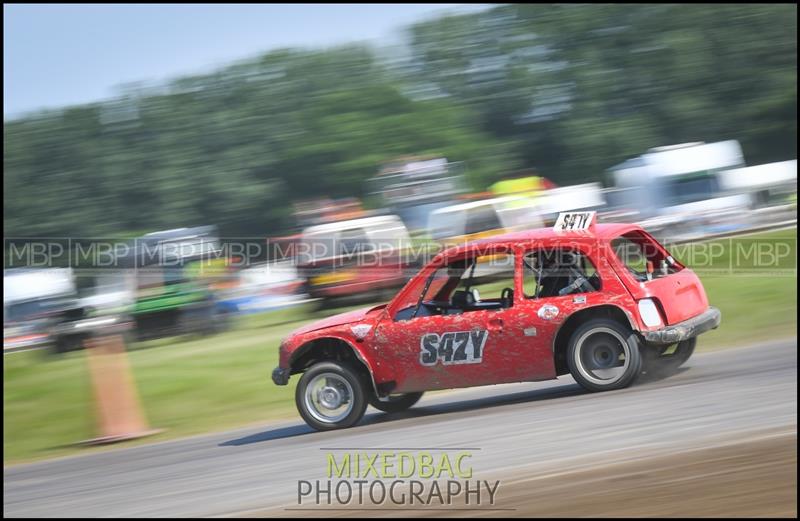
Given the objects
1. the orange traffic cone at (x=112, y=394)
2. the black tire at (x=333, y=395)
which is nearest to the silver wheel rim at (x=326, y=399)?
the black tire at (x=333, y=395)

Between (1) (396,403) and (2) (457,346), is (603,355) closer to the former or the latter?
(2) (457,346)

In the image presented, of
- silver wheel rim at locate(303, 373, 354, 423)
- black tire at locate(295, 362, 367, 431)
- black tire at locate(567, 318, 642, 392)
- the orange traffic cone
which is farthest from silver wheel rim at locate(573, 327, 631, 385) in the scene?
the orange traffic cone

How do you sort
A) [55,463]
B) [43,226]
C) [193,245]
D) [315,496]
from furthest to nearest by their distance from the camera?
1. [43,226]
2. [193,245]
3. [55,463]
4. [315,496]

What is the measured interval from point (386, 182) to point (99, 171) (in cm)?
2503

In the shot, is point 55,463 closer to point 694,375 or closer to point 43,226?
point 694,375

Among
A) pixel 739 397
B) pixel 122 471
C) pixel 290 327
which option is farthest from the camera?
pixel 290 327

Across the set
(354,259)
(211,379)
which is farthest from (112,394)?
(354,259)

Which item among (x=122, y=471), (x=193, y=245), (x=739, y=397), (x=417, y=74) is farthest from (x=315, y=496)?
(x=417, y=74)

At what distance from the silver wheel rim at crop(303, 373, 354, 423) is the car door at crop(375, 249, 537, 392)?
49 cm

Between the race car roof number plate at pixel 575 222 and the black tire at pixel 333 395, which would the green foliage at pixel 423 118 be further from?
the black tire at pixel 333 395

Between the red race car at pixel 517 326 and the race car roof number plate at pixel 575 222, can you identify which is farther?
the race car roof number plate at pixel 575 222

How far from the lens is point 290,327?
17297 mm
